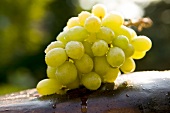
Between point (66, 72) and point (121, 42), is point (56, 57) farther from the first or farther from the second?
point (121, 42)

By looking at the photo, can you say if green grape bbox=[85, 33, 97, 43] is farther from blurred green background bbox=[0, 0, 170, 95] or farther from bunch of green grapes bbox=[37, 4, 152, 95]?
blurred green background bbox=[0, 0, 170, 95]

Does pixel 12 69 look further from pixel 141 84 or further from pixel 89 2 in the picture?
pixel 141 84

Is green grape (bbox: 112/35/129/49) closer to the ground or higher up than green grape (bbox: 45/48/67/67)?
higher up

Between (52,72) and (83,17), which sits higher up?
(83,17)

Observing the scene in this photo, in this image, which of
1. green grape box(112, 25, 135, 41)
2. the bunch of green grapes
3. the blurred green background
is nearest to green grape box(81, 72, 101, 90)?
the bunch of green grapes

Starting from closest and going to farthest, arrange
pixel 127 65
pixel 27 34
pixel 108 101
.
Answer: pixel 108 101, pixel 127 65, pixel 27 34

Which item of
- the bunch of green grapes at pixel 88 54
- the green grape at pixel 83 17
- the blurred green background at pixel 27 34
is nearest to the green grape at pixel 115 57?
the bunch of green grapes at pixel 88 54

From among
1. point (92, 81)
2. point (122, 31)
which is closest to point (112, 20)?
point (122, 31)

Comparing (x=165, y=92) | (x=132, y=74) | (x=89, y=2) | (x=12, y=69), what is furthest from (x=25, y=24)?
(x=165, y=92)
